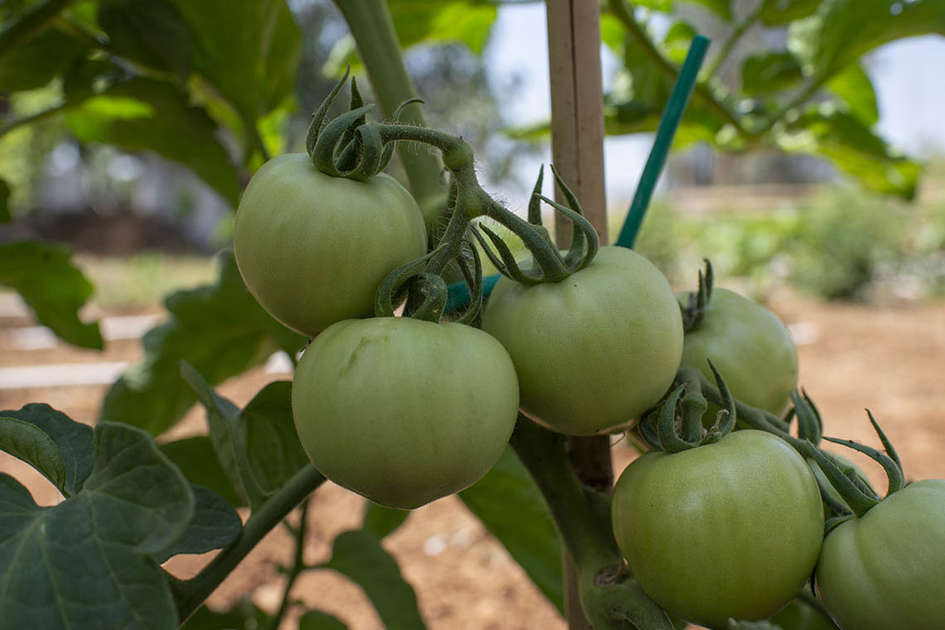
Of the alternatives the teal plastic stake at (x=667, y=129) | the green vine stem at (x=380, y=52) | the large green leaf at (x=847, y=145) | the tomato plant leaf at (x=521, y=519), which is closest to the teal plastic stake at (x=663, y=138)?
the teal plastic stake at (x=667, y=129)

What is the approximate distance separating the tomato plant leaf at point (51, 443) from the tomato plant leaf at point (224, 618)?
9.7 inches

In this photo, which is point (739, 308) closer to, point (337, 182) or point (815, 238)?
point (337, 182)

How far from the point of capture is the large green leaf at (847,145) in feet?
2.71

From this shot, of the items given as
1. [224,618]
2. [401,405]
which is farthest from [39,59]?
[401,405]

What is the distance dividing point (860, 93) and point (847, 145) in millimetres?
125

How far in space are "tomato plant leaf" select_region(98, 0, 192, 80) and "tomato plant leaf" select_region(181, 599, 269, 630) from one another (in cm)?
42

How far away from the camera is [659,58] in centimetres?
74

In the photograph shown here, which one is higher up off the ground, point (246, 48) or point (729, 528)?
point (246, 48)

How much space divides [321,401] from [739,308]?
0.23 metres

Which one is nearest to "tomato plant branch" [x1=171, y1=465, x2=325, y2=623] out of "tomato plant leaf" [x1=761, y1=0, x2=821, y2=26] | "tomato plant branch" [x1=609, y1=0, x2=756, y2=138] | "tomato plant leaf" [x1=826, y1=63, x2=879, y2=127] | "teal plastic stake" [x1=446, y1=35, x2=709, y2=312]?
"teal plastic stake" [x1=446, y1=35, x2=709, y2=312]

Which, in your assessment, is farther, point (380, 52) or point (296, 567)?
point (296, 567)

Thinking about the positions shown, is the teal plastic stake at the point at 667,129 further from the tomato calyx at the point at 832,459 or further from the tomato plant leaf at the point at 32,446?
the tomato plant leaf at the point at 32,446

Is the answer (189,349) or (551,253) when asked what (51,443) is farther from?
(189,349)

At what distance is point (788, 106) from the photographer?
83cm
